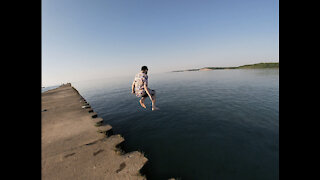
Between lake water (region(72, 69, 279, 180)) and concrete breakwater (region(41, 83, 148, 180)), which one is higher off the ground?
concrete breakwater (region(41, 83, 148, 180))

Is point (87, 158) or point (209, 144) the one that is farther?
point (209, 144)

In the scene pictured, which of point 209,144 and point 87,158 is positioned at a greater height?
point 87,158

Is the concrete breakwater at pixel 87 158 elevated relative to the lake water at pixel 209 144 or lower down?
elevated

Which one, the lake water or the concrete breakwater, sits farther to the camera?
the lake water

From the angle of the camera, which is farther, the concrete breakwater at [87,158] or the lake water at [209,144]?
the lake water at [209,144]
